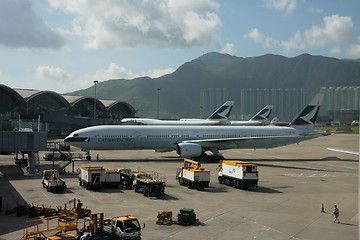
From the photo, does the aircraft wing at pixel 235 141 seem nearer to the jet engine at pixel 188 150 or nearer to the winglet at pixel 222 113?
the jet engine at pixel 188 150

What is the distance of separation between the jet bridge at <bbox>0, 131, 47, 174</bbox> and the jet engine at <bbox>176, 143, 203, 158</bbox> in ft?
61.1

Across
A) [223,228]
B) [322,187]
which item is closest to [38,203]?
[223,228]

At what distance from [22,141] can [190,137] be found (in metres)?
24.6

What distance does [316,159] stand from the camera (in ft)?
206

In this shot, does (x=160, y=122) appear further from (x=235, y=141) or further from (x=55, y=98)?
(x=235, y=141)

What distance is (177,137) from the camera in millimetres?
57094

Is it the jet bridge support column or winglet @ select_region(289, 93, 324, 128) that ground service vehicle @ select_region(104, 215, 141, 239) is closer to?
the jet bridge support column

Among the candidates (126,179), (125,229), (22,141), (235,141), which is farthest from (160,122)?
(125,229)

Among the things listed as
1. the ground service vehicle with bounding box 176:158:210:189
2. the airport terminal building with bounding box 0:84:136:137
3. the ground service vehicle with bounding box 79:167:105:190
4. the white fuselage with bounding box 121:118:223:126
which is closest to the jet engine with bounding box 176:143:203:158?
the ground service vehicle with bounding box 176:158:210:189

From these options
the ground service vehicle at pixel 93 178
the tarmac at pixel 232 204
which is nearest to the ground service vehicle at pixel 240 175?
the tarmac at pixel 232 204

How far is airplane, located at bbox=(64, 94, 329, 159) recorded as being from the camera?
53531 mm

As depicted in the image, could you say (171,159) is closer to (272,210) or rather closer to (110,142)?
(110,142)

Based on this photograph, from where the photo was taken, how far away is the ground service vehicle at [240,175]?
1353 inches

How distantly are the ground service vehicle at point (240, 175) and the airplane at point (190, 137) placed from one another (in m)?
17.2
